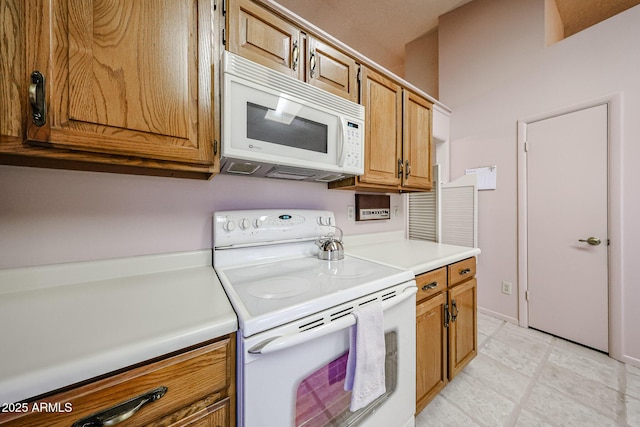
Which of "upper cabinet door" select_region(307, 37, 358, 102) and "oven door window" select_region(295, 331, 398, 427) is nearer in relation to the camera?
"oven door window" select_region(295, 331, 398, 427)

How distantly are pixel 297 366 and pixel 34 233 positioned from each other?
1125mm

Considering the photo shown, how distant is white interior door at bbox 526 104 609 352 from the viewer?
1.81 meters

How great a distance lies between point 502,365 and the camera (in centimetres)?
170

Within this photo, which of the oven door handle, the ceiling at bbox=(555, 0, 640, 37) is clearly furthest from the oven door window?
the ceiling at bbox=(555, 0, 640, 37)

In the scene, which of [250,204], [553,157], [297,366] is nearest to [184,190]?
[250,204]

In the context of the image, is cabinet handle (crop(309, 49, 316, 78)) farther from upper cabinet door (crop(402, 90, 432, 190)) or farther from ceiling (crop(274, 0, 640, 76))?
ceiling (crop(274, 0, 640, 76))

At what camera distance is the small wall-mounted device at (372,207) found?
185cm

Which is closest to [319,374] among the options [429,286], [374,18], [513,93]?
[429,286]

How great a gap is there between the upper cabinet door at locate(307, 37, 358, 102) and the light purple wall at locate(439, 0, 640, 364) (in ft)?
6.09

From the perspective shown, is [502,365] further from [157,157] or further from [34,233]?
[34,233]

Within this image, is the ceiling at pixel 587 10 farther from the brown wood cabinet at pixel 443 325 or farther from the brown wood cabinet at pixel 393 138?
the brown wood cabinet at pixel 443 325

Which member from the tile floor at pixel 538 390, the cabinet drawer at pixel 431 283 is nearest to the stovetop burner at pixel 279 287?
the cabinet drawer at pixel 431 283

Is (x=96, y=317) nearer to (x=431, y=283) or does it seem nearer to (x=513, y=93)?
(x=431, y=283)

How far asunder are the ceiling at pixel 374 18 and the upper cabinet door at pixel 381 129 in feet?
4.73
